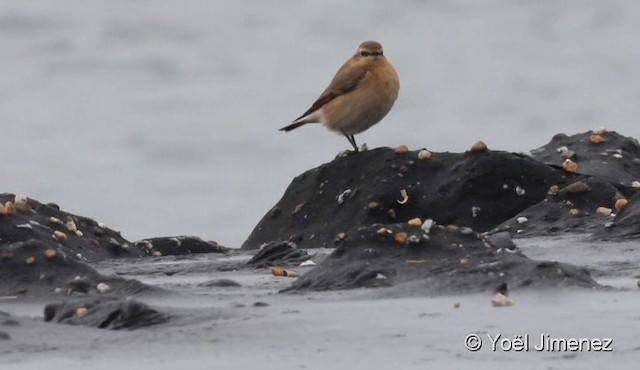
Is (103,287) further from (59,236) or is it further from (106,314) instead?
(59,236)

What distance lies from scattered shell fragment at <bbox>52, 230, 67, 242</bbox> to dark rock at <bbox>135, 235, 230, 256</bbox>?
0.76m

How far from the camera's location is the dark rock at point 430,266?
6.64 metres

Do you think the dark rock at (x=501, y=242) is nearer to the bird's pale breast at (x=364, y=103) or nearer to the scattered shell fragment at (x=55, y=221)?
the scattered shell fragment at (x=55, y=221)

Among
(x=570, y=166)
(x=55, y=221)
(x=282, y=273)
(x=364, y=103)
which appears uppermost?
(x=364, y=103)

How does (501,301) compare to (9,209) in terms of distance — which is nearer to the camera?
(501,301)

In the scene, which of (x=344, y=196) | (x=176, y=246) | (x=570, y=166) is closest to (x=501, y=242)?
(x=570, y=166)

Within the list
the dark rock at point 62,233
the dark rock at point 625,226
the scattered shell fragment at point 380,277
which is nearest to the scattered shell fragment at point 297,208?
the dark rock at point 62,233

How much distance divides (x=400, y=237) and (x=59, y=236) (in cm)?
273

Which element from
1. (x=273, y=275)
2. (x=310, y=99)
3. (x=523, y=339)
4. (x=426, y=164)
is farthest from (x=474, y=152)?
(x=310, y=99)

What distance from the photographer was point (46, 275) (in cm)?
751

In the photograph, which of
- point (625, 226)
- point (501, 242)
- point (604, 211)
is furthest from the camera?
point (604, 211)

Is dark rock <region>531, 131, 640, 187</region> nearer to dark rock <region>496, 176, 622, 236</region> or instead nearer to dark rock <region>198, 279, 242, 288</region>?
dark rock <region>496, 176, 622, 236</region>

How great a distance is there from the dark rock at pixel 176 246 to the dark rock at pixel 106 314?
154 inches

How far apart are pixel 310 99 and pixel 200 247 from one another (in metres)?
14.7
